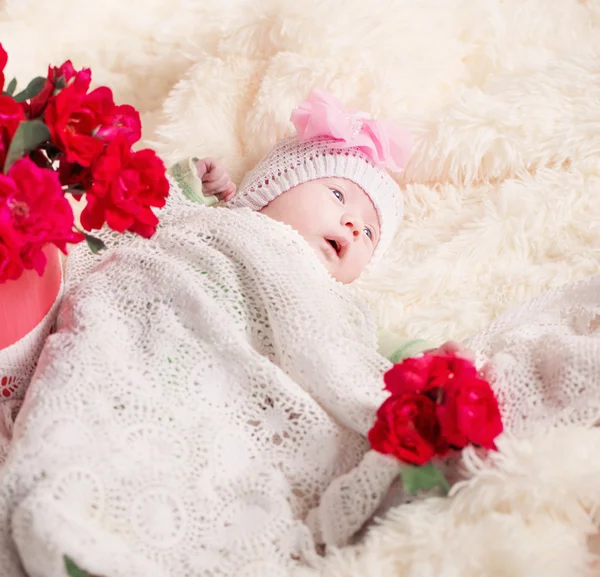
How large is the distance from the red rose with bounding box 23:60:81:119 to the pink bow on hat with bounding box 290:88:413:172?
2.10ft

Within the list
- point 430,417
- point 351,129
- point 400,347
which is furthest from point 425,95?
point 430,417

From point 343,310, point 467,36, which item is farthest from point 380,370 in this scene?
point 467,36

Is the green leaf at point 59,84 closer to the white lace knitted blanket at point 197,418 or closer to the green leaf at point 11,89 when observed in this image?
the green leaf at point 11,89

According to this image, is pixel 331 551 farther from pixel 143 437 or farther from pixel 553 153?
pixel 553 153

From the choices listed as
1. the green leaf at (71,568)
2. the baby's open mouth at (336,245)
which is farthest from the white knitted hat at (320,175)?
the green leaf at (71,568)

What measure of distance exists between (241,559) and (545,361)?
43 cm

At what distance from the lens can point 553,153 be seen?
1403 mm

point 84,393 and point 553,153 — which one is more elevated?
point 553,153

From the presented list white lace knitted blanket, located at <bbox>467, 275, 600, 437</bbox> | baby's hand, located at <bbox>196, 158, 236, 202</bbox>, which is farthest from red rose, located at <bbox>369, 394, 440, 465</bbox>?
baby's hand, located at <bbox>196, 158, 236, 202</bbox>

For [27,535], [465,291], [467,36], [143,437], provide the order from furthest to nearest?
1. [467,36]
2. [465,291]
3. [143,437]
4. [27,535]

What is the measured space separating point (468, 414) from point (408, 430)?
0.06m

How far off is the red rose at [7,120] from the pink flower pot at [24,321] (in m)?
0.18

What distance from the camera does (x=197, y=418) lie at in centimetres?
89

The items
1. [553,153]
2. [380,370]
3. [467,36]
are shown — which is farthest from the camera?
[467,36]
